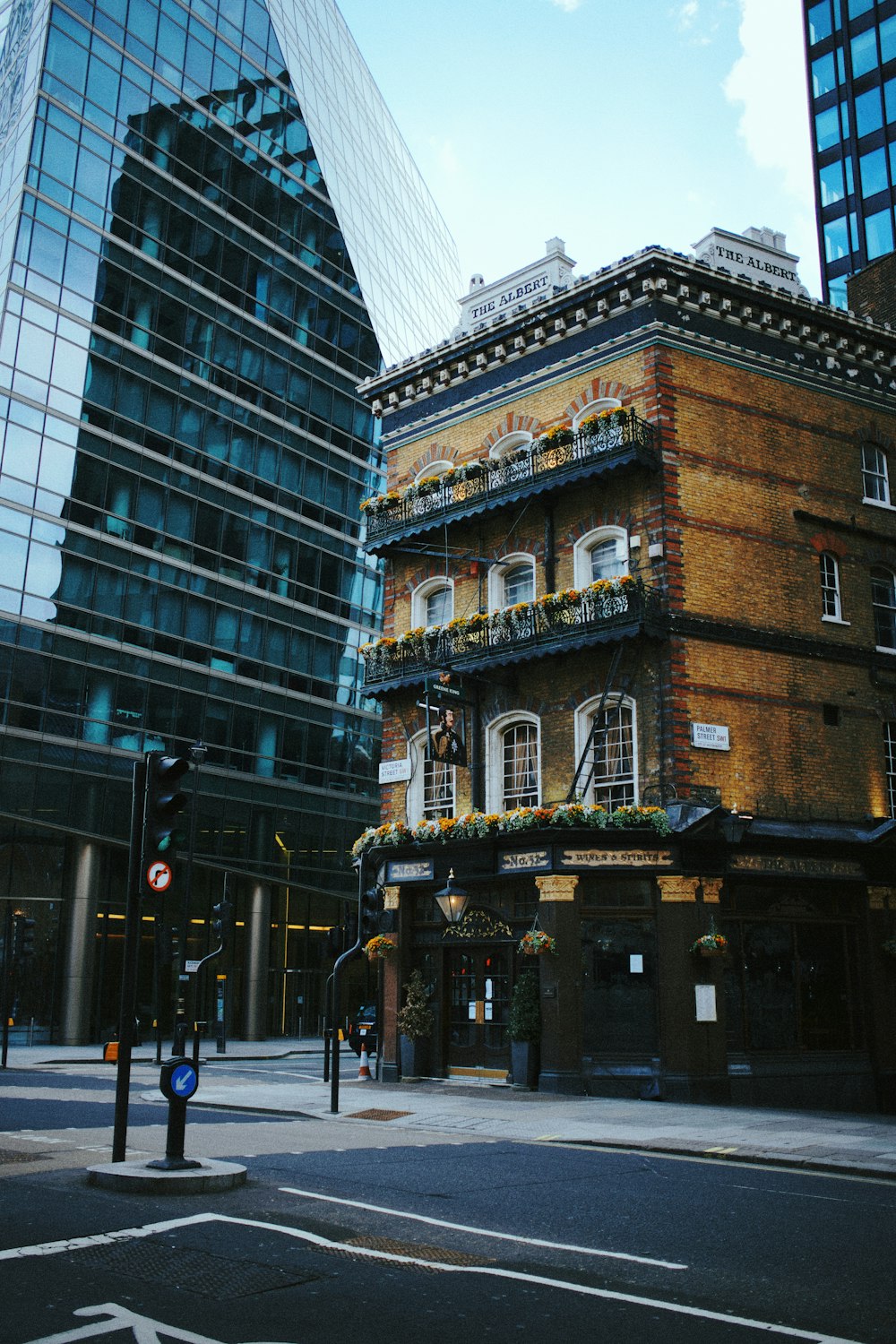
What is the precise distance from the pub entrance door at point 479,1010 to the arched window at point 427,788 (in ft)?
11.0

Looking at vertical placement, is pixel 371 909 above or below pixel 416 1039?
above

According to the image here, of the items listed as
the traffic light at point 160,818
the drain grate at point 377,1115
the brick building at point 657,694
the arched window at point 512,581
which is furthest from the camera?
the arched window at point 512,581

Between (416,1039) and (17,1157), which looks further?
(416,1039)

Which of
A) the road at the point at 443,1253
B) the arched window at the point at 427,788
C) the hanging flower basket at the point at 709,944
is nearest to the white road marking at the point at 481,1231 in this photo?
the road at the point at 443,1253

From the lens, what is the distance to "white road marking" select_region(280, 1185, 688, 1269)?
7.86m

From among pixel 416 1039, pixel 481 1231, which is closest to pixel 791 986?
pixel 416 1039

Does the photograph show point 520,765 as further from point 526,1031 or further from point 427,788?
point 526,1031

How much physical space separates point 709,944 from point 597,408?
11230 millimetres

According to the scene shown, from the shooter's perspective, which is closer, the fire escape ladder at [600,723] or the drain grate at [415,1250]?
the drain grate at [415,1250]

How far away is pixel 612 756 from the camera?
23.4 m

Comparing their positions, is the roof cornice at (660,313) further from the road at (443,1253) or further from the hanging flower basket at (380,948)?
the road at (443,1253)

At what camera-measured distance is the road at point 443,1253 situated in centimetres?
622

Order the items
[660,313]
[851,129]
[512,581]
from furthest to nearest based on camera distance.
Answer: [851,129]
[512,581]
[660,313]

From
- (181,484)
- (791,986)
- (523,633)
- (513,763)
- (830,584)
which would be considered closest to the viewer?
(791,986)
